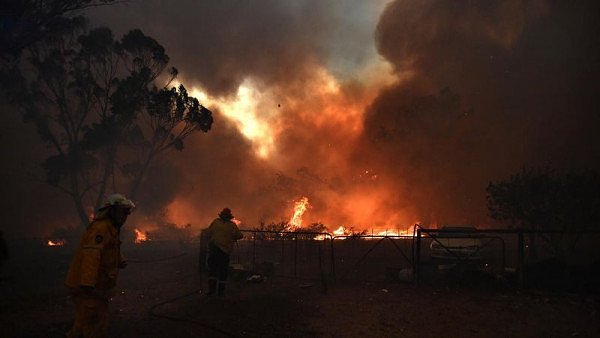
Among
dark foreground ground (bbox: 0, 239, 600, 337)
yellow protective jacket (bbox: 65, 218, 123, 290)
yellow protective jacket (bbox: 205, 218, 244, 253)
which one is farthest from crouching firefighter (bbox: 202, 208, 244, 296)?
yellow protective jacket (bbox: 65, 218, 123, 290)

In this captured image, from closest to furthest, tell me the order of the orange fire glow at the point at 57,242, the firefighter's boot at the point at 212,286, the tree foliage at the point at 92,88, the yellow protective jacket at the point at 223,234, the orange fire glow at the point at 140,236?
the firefighter's boot at the point at 212,286 < the yellow protective jacket at the point at 223,234 < the tree foliage at the point at 92,88 < the orange fire glow at the point at 57,242 < the orange fire glow at the point at 140,236

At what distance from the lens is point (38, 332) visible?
7645mm

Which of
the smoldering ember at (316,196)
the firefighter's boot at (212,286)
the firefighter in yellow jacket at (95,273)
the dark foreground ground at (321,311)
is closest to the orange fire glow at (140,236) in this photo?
the smoldering ember at (316,196)

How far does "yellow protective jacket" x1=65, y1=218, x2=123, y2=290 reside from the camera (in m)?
4.61

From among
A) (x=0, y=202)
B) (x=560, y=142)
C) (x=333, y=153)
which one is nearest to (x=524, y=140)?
(x=560, y=142)

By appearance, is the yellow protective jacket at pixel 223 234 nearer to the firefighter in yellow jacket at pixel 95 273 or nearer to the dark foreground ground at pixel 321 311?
the dark foreground ground at pixel 321 311

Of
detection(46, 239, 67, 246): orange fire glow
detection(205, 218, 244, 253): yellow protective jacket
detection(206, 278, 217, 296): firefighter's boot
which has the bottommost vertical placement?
detection(206, 278, 217, 296): firefighter's boot

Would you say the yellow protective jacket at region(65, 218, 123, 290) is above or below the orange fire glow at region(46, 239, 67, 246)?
above

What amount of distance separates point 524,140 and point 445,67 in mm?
10564

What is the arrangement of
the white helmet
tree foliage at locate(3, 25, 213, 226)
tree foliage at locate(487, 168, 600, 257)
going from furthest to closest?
tree foliage at locate(3, 25, 213, 226)
tree foliage at locate(487, 168, 600, 257)
the white helmet

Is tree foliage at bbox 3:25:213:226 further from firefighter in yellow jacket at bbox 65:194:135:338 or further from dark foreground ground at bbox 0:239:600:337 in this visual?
firefighter in yellow jacket at bbox 65:194:135:338

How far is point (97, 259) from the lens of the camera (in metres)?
4.67

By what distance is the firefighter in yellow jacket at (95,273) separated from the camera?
4629 millimetres

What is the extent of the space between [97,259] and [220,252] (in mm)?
6165
